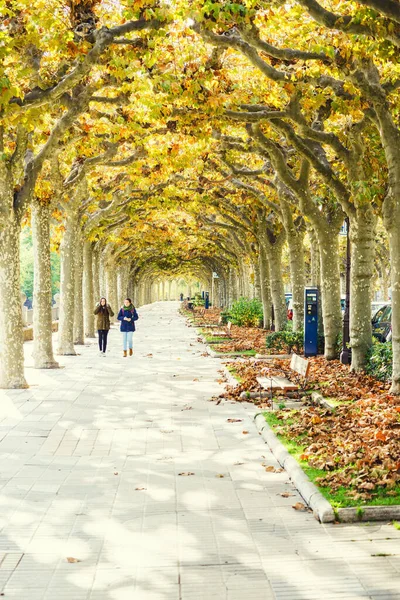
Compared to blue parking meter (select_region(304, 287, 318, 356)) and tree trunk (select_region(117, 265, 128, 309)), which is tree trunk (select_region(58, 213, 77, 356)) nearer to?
blue parking meter (select_region(304, 287, 318, 356))

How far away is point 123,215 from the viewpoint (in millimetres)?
31641

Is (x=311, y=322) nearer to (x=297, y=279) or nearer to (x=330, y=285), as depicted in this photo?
(x=330, y=285)

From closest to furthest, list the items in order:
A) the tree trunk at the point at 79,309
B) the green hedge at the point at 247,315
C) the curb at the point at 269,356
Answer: the curb at the point at 269,356
the tree trunk at the point at 79,309
the green hedge at the point at 247,315

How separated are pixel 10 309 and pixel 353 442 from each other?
8071mm

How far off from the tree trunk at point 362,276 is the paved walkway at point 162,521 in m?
3.35

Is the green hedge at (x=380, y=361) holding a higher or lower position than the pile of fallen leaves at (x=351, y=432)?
higher

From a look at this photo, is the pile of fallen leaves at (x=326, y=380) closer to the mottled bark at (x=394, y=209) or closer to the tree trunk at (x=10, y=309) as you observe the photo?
the mottled bark at (x=394, y=209)

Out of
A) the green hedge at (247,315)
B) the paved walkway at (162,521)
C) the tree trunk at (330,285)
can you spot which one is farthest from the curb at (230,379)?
the green hedge at (247,315)

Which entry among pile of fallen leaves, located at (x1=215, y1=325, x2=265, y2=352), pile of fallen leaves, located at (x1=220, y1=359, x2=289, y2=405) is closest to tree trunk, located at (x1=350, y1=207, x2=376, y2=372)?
pile of fallen leaves, located at (x1=220, y1=359, x2=289, y2=405)

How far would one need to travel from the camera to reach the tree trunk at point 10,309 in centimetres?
1334

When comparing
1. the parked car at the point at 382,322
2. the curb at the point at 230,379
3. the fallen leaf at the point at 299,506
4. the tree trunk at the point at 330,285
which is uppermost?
the tree trunk at the point at 330,285

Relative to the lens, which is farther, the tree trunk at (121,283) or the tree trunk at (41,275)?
the tree trunk at (121,283)

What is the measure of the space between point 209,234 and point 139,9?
31616 mm

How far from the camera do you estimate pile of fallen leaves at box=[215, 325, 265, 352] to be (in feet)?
71.0
